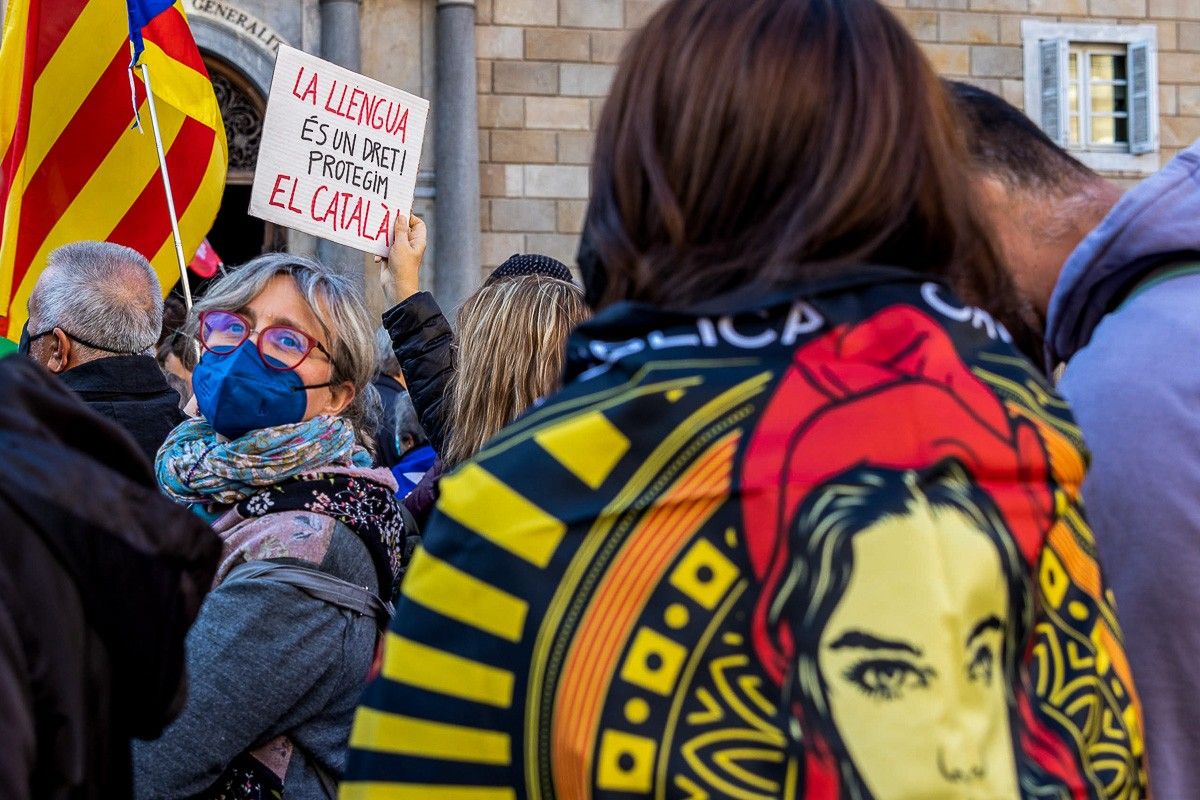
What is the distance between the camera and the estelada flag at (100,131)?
4887 mm

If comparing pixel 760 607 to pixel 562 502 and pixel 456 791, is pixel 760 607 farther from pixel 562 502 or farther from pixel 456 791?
pixel 456 791

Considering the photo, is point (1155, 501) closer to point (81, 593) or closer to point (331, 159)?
Answer: point (81, 593)

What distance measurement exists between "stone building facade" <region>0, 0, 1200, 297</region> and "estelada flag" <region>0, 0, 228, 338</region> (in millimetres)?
5246

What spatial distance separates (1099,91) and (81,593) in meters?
12.1

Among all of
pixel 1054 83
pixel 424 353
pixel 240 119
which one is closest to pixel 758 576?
pixel 424 353

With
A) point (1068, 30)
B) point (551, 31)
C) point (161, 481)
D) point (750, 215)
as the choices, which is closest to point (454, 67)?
point (551, 31)

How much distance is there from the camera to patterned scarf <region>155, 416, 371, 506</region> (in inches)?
101

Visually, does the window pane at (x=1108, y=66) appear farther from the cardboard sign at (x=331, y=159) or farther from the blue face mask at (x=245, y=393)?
the blue face mask at (x=245, y=393)

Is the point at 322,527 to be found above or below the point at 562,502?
below

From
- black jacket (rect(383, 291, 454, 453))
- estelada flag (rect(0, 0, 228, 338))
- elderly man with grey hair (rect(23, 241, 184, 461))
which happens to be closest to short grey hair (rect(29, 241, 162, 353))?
elderly man with grey hair (rect(23, 241, 184, 461))

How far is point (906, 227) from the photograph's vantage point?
137cm

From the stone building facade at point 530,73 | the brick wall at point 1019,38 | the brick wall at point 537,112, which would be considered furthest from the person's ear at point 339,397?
the brick wall at point 1019,38

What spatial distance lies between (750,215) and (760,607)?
36 centimetres

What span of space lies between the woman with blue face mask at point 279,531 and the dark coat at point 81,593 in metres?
0.78
